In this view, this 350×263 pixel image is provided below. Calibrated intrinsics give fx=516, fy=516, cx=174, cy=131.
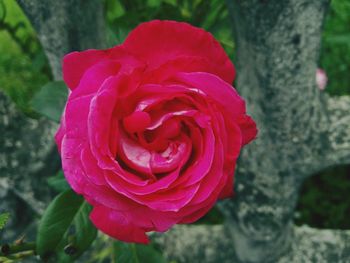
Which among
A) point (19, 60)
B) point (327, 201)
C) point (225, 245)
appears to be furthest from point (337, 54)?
point (19, 60)

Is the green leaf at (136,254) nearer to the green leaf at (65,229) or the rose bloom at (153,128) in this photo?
the green leaf at (65,229)

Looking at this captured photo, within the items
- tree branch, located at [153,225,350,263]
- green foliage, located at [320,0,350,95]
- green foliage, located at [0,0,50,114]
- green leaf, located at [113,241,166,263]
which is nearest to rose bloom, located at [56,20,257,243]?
green leaf, located at [113,241,166,263]

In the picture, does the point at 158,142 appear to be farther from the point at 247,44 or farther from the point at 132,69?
the point at 247,44

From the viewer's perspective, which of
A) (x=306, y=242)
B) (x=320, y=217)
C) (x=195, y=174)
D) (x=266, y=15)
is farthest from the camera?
(x=320, y=217)

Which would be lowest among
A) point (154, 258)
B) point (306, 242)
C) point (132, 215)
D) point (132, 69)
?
point (306, 242)

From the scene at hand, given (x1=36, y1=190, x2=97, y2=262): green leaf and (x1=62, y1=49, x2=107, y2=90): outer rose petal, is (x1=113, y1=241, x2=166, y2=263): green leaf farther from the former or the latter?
(x1=62, y1=49, x2=107, y2=90): outer rose petal

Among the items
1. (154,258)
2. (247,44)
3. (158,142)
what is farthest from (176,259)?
(158,142)

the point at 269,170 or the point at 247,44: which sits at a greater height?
the point at 247,44
